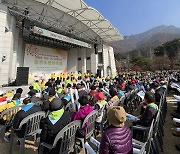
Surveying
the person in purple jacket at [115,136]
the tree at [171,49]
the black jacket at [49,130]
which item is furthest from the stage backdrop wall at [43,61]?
the tree at [171,49]

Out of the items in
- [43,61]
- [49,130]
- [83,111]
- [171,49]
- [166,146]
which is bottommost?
[166,146]

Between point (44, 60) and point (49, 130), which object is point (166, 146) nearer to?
point (49, 130)

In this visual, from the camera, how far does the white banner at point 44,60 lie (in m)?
17.3

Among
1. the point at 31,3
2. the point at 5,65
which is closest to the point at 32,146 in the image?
the point at 5,65

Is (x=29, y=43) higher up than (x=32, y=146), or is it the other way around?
(x=29, y=43)

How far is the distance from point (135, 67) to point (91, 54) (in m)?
15.4

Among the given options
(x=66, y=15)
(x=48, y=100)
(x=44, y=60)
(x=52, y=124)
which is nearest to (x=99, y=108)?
(x=48, y=100)

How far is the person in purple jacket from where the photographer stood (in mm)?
1434

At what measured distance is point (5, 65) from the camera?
38.2 feet

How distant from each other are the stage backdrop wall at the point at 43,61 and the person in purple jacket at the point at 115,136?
16364mm

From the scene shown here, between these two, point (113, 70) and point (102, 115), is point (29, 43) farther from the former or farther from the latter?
point (102, 115)

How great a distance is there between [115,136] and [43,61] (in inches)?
740

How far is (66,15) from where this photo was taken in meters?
16.0

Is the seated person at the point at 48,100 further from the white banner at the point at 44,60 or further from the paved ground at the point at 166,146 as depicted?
the white banner at the point at 44,60
